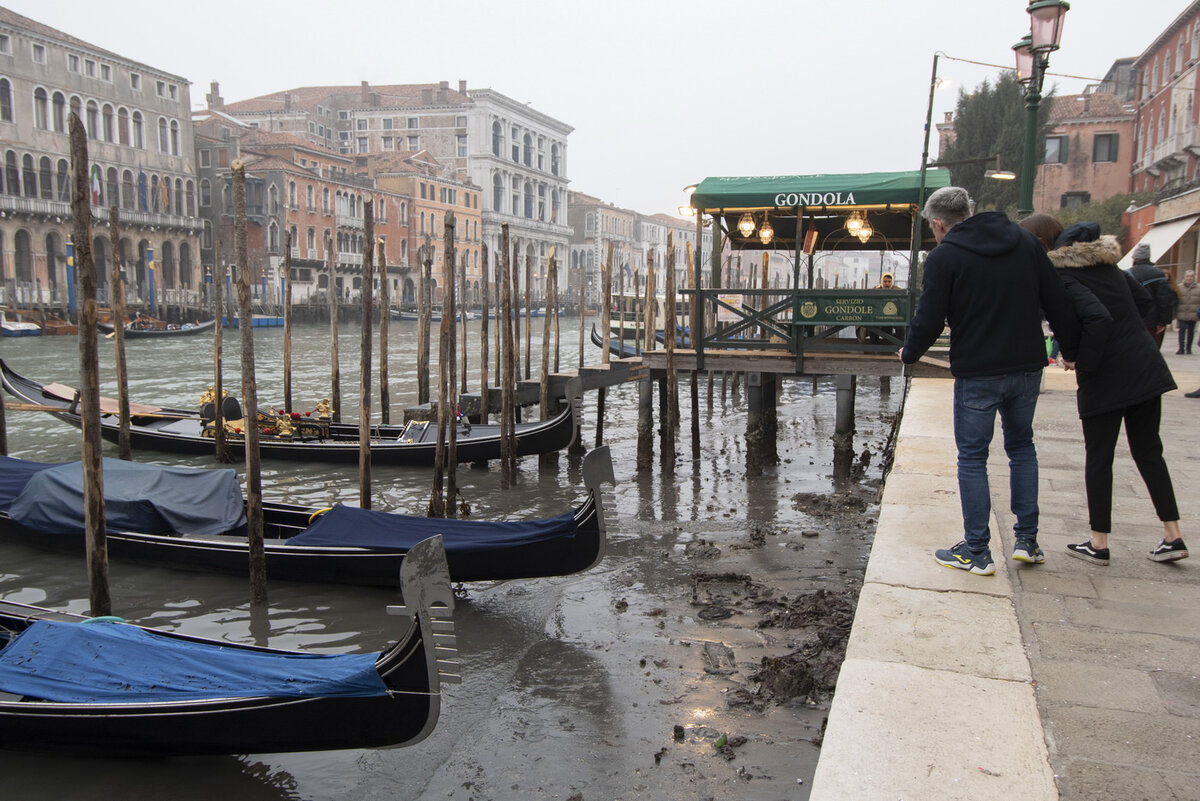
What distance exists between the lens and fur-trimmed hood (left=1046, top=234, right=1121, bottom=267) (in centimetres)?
276

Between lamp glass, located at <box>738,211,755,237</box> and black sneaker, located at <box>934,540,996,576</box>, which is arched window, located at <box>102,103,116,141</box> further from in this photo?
black sneaker, located at <box>934,540,996,576</box>

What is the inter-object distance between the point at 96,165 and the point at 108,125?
1843 mm

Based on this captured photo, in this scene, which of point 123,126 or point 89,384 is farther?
point 123,126

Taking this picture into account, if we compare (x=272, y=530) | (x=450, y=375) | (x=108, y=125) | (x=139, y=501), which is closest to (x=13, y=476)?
(x=139, y=501)

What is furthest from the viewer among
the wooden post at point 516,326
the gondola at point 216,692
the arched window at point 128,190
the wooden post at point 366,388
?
the arched window at point 128,190

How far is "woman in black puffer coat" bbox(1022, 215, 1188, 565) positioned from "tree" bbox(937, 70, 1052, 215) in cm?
2298

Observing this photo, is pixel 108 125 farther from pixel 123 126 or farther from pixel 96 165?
pixel 96 165

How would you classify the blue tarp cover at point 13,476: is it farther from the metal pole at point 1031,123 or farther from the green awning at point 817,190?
the metal pole at point 1031,123

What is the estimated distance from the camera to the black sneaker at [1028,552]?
2.80m

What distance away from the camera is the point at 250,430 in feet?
16.1

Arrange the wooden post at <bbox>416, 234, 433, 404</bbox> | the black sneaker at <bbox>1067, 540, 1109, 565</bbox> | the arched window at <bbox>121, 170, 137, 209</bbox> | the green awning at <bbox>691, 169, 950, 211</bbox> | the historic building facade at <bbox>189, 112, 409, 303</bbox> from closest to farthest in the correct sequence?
the black sneaker at <bbox>1067, 540, 1109, 565</bbox> → the green awning at <bbox>691, 169, 950, 211</bbox> → the wooden post at <bbox>416, 234, 433, 404</bbox> → the arched window at <bbox>121, 170, 137, 209</bbox> → the historic building facade at <bbox>189, 112, 409, 303</bbox>

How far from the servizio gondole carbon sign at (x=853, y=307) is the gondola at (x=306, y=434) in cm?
245

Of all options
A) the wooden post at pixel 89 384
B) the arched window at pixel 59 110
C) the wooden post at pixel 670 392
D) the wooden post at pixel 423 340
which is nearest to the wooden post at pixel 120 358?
the wooden post at pixel 423 340


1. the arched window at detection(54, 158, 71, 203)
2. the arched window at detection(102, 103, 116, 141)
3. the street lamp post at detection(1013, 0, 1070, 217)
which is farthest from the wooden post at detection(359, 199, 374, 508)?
the arched window at detection(102, 103, 116, 141)
